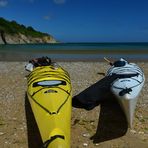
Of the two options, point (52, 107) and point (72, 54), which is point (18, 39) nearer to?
point (72, 54)

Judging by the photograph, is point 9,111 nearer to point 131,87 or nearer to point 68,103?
point 68,103

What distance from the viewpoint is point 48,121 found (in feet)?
20.2

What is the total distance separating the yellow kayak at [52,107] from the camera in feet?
19.0

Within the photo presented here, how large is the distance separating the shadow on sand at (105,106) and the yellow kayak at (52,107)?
0.91 metres

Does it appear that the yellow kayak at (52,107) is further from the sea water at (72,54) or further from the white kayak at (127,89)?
the sea water at (72,54)

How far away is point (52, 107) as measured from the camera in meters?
6.59

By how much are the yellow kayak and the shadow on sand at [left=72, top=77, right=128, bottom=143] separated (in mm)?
909

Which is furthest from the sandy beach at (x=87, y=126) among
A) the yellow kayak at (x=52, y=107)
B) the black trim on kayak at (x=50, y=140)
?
the black trim on kayak at (x=50, y=140)

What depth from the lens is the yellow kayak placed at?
19.0 ft

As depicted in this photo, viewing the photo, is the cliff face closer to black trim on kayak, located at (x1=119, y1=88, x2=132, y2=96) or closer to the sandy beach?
the sandy beach

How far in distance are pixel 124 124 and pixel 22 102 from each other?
10.4ft

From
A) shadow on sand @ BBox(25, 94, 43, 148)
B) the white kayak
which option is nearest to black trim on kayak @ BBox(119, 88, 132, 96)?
the white kayak

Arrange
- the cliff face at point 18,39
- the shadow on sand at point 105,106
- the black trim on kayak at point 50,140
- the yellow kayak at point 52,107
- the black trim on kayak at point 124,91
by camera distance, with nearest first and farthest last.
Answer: the black trim on kayak at point 50,140 < the yellow kayak at point 52,107 < the black trim on kayak at point 124,91 < the shadow on sand at point 105,106 < the cliff face at point 18,39

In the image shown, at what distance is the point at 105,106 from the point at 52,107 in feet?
9.24
